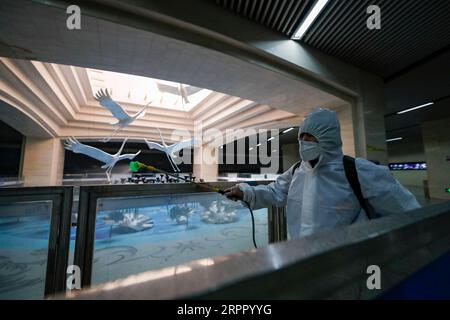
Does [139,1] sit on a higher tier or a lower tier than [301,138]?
higher

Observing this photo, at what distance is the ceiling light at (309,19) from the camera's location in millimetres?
2756

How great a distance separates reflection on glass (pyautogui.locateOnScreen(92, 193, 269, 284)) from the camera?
173 centimetres

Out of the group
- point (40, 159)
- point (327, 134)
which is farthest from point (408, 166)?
point (40, 159)

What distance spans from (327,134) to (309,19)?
2.84 m

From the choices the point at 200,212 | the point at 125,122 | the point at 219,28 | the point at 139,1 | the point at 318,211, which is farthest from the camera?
the point at 125,122

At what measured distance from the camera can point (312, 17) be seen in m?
3.02

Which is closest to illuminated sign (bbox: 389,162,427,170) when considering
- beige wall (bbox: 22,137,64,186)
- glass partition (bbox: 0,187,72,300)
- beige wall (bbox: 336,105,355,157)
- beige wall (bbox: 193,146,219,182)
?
beige wall (bbox: 336,105,355,157)

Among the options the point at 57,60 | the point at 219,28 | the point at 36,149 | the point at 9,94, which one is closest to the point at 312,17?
the point at 219,28

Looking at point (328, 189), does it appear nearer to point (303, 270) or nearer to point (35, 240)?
point (303, 270)

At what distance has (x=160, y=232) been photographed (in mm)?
2049

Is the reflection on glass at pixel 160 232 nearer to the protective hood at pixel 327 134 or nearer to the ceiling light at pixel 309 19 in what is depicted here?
the protective hood at pixel 327 134

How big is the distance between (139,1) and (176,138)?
297 inches

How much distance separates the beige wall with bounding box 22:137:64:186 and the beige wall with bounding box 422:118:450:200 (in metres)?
15.9
